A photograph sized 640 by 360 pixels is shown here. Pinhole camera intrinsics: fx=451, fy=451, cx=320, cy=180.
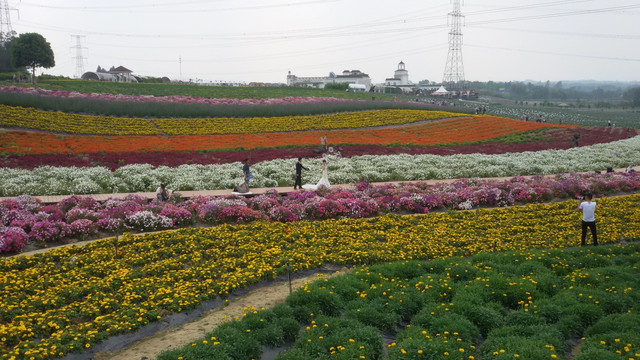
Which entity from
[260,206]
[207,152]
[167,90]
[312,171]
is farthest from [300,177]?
[167,90]

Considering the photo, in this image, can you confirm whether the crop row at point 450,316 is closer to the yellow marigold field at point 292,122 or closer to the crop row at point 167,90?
the yellow marigold field at point 292,122

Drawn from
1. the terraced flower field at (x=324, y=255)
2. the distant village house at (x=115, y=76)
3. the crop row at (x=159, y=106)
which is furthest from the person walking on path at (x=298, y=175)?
the distant village house at (x=115, y=76)

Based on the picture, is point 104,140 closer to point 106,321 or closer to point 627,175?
point 106,321

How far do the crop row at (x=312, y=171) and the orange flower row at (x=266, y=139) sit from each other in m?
5.82

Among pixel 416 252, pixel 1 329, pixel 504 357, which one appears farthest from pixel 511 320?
pixel 1 329

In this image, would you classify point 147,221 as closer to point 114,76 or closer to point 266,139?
point 266,139

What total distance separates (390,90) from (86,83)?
57953 mm

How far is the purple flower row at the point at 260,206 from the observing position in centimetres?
1347

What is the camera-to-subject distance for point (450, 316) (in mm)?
8477

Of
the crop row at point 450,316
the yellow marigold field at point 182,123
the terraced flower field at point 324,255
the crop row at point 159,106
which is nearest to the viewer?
the crop row at point 450,316

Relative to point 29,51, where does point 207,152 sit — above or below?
below

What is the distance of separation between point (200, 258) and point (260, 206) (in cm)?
496

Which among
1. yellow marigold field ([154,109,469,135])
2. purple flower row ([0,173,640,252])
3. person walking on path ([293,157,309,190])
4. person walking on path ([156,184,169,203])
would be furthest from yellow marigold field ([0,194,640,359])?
yellow marigold field ([154,109,469,135])

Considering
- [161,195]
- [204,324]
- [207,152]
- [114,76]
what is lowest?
[204,324]
